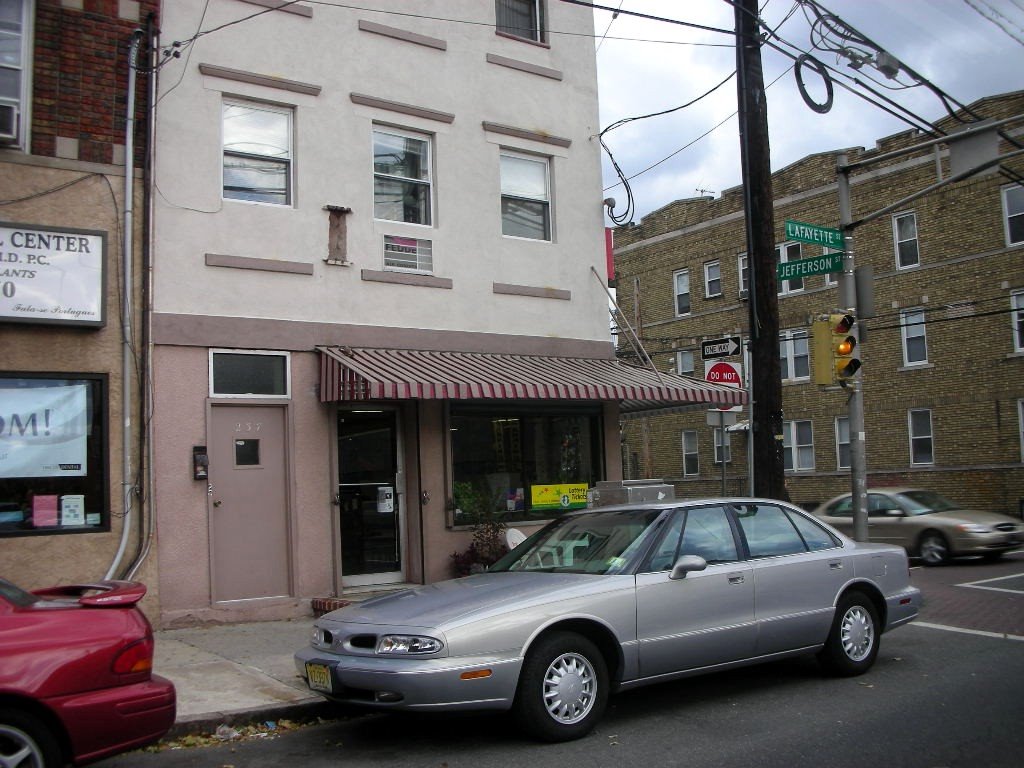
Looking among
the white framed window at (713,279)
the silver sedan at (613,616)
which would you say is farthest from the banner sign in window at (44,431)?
the white framed window at (713,279)

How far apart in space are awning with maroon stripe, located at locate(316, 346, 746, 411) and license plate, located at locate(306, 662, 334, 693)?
417 cm

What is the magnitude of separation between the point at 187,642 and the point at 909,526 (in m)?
12.7

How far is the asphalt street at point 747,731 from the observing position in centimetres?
573

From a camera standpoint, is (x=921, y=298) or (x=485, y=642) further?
(x=921, y=298)

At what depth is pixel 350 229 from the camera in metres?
11.5

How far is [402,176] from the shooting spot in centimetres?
1225

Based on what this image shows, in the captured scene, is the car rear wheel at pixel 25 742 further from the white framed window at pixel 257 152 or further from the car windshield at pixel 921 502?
the car windshield at pixel 921 502

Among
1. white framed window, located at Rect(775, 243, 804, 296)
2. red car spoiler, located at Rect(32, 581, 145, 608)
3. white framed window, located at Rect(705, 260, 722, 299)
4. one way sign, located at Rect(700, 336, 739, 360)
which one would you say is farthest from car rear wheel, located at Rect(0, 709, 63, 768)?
white framed window, located at Rect(705, 260, 722, 299)

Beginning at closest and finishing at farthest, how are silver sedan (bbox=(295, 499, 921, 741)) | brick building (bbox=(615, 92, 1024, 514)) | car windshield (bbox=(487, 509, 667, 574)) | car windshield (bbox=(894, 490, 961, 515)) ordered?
silver sedan (bbox=(295, 499, 921, 741))
car windshield (bbox=(487, 509, 667, 574))
car windshield (bbox=(894, 490, 961, 515))
brick building (bbox=(615, 92, 1024, 514))

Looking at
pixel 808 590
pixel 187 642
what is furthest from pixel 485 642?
pixel 187 642

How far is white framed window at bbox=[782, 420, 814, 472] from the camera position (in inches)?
1201

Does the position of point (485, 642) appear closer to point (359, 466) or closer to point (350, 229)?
point (359, 466)

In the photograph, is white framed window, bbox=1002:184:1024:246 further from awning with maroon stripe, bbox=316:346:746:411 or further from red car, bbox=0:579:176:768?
red car, bbox=0:579:176:768

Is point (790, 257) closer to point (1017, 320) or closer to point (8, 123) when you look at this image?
point (1017, 320)
